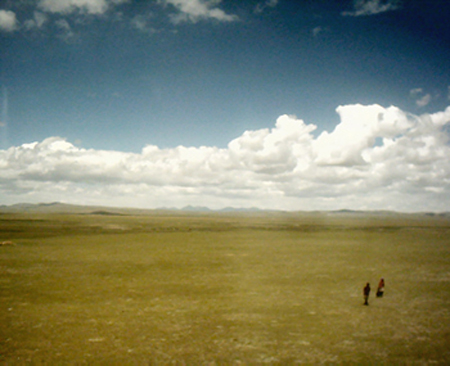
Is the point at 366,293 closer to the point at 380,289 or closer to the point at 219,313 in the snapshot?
the point at 380,289

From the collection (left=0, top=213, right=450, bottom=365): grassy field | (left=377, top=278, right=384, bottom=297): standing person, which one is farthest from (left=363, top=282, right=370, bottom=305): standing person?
(left=377, top=278, right=384, bottom=297): standing person

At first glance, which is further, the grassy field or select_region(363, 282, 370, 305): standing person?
select_region(363, 282, 370, 305): standing person

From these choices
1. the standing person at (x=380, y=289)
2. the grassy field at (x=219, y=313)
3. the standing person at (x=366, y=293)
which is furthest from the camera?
the standing person at (x=380, y=289)

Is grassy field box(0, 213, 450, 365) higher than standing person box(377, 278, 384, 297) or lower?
lower

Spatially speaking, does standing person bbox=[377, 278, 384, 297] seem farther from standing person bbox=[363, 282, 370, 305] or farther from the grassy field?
standing person bbox=[363, 282, 370, 305]

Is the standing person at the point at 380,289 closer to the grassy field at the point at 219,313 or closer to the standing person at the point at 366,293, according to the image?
the grassy field at the point at 219,313

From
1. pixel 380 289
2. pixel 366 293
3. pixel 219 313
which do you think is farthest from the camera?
pixel 380 289

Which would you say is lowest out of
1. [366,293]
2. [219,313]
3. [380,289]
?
[219,313]

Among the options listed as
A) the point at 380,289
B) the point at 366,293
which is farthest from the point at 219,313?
the point at 380,289

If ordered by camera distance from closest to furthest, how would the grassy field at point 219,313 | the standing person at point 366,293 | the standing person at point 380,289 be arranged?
the grassy field at point 219,313 < the standing person at point 366,293 < the standing person at point 380,289

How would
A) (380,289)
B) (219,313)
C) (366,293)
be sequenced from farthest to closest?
1. (380,289)
2. (366,293)
3. (219,313)

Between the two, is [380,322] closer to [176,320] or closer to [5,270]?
[176,320]

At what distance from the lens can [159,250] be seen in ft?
131

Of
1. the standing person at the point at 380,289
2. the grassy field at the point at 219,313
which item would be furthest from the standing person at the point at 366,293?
the standing person at the point at 380,289
